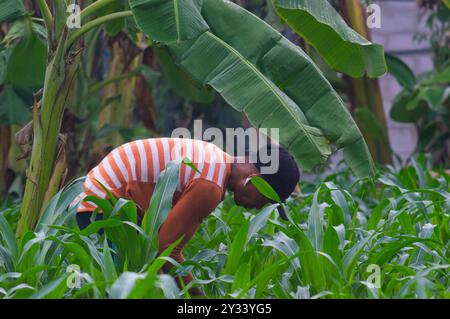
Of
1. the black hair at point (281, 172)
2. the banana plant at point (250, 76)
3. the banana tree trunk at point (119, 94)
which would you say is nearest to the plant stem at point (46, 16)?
the banana plant at point (250, 76)

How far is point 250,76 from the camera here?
4.53 metres

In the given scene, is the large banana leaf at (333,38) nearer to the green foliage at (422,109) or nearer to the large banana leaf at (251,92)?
the large banana leaf at (251,92)

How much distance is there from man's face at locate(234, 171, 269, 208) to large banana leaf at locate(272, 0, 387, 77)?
113 centimetres

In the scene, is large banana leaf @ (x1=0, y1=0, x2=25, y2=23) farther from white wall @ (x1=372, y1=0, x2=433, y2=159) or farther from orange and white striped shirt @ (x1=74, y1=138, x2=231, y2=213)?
white wall @ (x1=372, y1=0, x2=433, y2=159)

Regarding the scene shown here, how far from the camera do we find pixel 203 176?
362 cm

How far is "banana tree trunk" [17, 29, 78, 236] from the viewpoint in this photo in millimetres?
4453

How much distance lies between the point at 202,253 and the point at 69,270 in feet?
2.71

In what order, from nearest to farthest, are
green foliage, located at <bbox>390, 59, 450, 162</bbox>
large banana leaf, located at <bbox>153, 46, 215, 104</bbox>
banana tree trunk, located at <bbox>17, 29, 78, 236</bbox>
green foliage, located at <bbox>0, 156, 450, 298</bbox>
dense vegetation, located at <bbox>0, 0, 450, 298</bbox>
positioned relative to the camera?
green foliage, located at <bbox>0, 156, 450, 298</bbox> → dense vegetation, located at <bbox>0, 0, 450, 298</bbox> → banana tree trunk, located at <bbox>17, 29, 78, 236</bbox> → large banana leaf, located at <bbox>153, 46, 215, 104</bbox> → green foliage, located at <bbox>390, 59, 450, 162</bbox>

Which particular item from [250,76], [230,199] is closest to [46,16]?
[250,76]

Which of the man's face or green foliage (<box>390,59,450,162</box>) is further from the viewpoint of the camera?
green foliage (<box>390,59,450,162</box>)

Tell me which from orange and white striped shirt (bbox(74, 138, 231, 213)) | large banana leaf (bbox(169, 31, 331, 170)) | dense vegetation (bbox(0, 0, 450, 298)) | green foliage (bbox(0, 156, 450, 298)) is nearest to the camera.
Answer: green foliage (bbox(0, 156, 450, 298))

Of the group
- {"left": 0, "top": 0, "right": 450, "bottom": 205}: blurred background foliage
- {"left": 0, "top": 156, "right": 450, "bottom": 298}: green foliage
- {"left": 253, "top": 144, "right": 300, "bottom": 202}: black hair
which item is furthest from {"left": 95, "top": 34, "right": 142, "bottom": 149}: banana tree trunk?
{"left": 253, "top": 144, "right": 300, "bottom": 202}: black hair

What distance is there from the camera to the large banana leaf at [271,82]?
4414 millimetres

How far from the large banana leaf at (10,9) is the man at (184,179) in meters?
1.14
